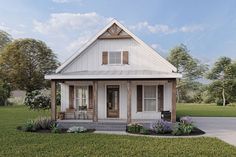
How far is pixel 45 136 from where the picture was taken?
46.3 ft

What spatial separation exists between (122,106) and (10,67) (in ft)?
108

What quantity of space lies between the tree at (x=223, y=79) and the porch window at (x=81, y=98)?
3112cm

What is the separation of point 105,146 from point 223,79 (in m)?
40.8

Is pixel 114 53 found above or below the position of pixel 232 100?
above

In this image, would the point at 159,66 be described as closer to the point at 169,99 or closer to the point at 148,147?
the point at 169,99

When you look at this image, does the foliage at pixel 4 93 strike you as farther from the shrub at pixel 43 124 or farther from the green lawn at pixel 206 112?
the shrub at pixel 43 124

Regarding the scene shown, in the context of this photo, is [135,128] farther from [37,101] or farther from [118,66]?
[37,101]

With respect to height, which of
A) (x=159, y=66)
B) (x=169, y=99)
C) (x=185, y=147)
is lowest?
(x=185, y=147)

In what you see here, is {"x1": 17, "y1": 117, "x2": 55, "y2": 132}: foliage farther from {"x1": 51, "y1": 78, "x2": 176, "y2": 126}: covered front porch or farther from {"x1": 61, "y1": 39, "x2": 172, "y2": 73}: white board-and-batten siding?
{"x1": 61, "y1": 39, "x2": 172, "y2": 73}: white board-and-batten siding

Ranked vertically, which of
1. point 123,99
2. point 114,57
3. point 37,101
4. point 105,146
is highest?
point 114,57

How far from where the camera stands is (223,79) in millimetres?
48750

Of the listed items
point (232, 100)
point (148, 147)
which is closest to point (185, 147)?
point (148, 147)

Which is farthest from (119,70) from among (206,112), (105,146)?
(206,112)

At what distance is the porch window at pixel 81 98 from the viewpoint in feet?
70.0
